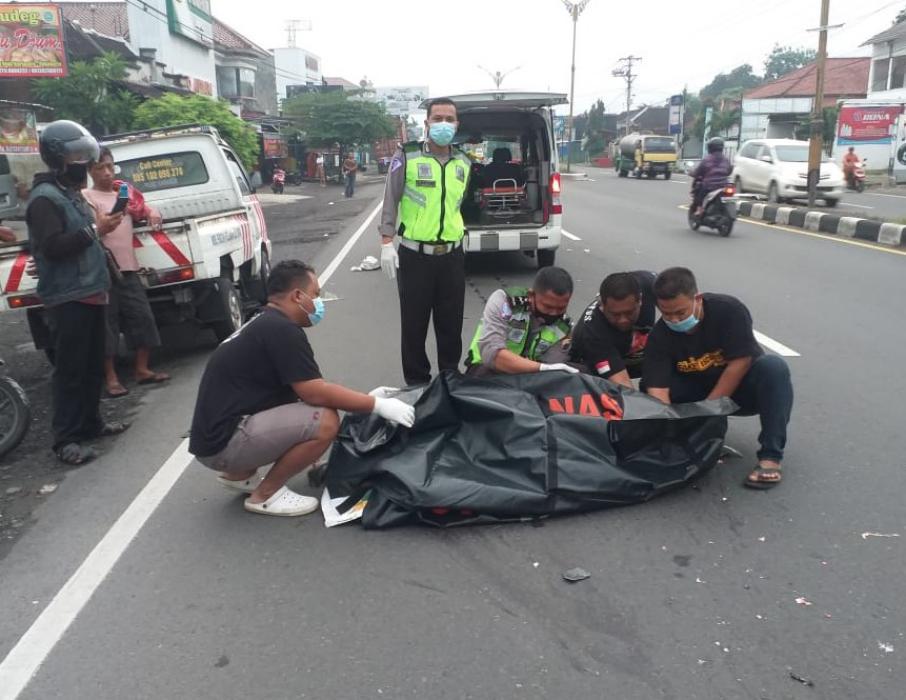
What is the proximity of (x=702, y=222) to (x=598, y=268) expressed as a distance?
453 centimetres

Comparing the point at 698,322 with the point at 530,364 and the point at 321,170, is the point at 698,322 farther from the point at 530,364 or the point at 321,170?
the point at 321,170

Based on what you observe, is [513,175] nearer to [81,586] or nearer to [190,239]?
[190,239]

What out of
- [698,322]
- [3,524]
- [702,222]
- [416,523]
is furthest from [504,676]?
[702,222]

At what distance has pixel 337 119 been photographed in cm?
4191

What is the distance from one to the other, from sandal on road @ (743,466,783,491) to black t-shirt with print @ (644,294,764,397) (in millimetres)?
490

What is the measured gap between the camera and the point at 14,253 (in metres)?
5.60

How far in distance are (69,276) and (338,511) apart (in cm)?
214

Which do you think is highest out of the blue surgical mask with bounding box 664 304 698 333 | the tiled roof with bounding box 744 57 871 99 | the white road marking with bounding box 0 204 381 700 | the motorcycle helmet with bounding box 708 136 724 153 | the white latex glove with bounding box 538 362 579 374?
the tiled roof with bounding box 744 57 871 99

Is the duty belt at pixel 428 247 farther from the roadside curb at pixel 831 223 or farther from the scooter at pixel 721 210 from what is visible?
the roadside curb at pixel 831 223

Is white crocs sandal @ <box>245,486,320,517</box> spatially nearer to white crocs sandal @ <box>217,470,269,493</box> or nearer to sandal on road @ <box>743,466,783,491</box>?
white crocs sandal @ <box>217,470,269,493</box>

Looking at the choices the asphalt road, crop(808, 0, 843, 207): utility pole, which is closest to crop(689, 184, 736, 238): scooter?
crop(808, 0, 843, 207): utility pole

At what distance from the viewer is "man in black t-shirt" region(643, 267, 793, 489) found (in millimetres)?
3832

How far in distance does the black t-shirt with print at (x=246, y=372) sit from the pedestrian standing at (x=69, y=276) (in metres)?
1.34

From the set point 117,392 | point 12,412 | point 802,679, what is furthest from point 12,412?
point 802,679
